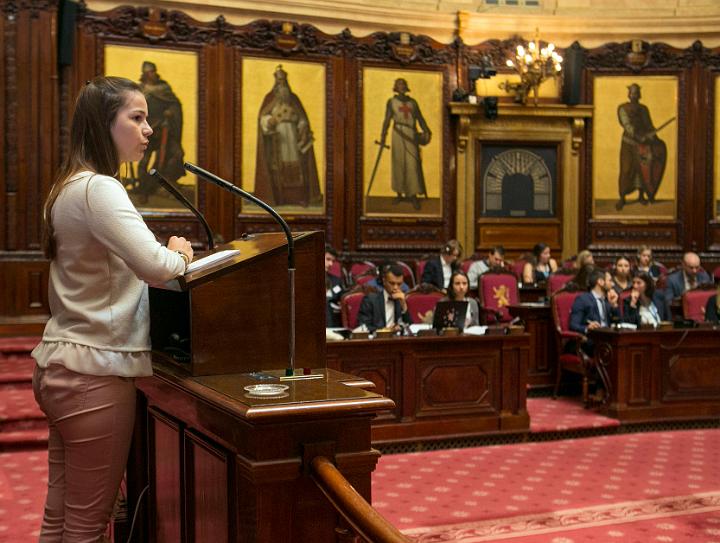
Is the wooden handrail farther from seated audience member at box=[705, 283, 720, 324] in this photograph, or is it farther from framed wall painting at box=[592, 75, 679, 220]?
framed wall painting at box=[592, 75, 679, 220]

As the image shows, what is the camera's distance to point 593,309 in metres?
8.04

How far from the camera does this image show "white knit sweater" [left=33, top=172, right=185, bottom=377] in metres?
2.11

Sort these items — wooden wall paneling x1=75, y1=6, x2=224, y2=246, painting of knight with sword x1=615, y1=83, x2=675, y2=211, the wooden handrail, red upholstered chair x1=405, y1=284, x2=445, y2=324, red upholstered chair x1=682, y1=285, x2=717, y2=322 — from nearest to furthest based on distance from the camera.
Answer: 1. the wooden handrail
2. red upholstered chair x1=405, y1=284, x2=445, y2=324
3. red upholstered chair x1=682, y1=285, x2=717, y2=322
4. wooden wall paneling x1=75, y1=6, x2=224, y2=246
5. painting of knight with sword x1=615, y1=83, x2=675, y2=211

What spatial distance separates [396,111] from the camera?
487 inches

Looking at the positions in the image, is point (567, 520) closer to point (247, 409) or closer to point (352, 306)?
point (352, 306)

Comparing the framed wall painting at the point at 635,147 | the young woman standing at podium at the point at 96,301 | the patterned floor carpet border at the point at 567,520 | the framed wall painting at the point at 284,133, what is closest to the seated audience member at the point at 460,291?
the patterned floor carpet border at the point at 567,520

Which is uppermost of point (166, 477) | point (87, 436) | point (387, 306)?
point (87, 436)

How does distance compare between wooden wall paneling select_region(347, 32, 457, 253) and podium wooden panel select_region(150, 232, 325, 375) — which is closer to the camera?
podium wooden panel select_region(150, 232, 325, 375)

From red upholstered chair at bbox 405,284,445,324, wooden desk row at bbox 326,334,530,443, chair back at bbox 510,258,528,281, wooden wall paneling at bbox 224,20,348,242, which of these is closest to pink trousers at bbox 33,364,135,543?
wooden desk row at bbox 326,334,530,443

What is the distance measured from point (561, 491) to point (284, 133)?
7563mm

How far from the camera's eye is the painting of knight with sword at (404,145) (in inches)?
486

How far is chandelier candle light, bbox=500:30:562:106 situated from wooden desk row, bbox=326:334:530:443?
637 cm

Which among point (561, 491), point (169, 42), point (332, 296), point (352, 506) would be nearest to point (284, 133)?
point (169, 42)

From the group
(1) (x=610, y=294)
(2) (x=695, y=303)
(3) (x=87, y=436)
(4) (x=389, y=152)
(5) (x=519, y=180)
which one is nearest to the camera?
(3) (x=87, y=436)
